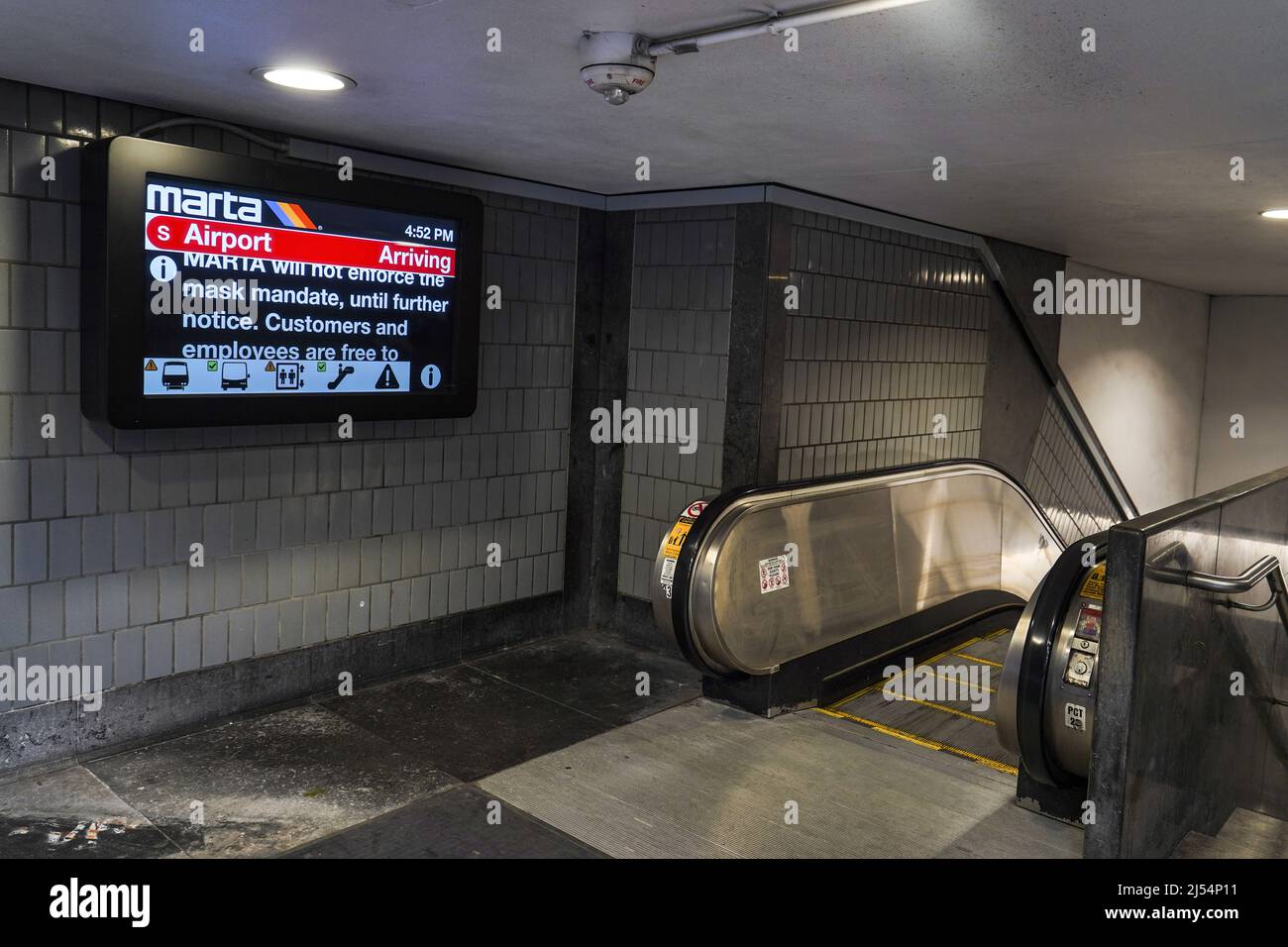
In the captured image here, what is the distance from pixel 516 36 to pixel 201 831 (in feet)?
9.79

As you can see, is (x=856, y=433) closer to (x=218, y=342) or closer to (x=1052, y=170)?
(x=1052, y=170)

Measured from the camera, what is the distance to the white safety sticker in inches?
204

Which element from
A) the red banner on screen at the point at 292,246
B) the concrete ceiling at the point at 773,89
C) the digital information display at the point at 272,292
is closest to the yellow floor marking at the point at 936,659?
the digital information display at the point at 272,292

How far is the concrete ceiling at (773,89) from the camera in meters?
2.96

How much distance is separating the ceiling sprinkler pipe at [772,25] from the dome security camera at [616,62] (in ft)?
0.15

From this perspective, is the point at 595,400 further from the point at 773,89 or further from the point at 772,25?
the point at 772,25

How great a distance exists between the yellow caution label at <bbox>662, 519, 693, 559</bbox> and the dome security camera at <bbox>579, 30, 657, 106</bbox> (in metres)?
2.29

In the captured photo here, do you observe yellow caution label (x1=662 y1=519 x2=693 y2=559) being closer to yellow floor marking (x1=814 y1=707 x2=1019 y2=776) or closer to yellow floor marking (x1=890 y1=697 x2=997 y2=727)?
yellow floor marking (x1=814 y1=707 x2=1019 y2=776)

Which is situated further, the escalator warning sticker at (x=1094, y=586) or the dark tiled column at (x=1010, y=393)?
the dark tiled column at (x=1010, y=393)

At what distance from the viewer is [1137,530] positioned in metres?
3.02

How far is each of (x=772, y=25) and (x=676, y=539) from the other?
2.69m

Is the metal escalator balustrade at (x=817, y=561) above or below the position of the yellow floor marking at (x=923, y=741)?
above

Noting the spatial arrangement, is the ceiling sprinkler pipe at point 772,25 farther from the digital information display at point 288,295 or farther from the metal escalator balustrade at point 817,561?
the metal escalator balustrade at point 817,561

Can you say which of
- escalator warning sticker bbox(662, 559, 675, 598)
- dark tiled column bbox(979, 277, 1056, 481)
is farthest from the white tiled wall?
dark tiled column bbox(979, 277, 1056, 481)
